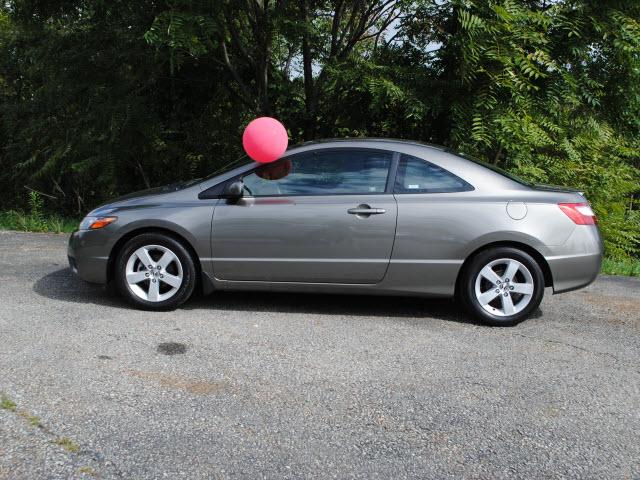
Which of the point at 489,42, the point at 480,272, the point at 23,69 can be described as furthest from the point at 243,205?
the point at 23,69

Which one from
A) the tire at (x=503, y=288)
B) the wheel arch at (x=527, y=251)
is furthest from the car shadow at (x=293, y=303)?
the wheel arch at (x=527, y=251)

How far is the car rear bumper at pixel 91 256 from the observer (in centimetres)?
511

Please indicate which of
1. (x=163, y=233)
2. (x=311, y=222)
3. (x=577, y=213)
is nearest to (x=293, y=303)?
(x=311, y=222)

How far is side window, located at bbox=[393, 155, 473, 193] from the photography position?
496cm

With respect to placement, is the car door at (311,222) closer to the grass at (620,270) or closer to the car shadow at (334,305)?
the car shadow at (334,305)

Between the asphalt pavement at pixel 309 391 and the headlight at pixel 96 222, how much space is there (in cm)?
65

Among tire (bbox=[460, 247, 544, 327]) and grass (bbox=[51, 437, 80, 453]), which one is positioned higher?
tire (bbox=[460, 247, 544, 327])

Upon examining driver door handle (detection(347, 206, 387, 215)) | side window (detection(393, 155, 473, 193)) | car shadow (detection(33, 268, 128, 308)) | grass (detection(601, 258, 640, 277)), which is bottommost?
grass (detection(601, 258, 640, 277))

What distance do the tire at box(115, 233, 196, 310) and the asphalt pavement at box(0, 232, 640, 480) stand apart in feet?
0.44

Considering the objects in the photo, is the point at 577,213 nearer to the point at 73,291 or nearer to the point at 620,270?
the point at 620,270

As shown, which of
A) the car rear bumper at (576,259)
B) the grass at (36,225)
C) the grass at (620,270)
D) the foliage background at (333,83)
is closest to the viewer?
the car rear bumper at (576,259)

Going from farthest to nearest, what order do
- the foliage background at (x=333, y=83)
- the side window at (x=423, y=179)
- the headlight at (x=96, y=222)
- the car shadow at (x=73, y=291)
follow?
the foliage background at (x=333, y=83) < the car shadow at (x=73, y=291) < the headlight at (x=96, y=222) < the side window at (x=423, y=179)

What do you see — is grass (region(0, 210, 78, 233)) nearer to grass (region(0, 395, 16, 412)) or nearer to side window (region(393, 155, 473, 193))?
side window (region(393, 155, 473, 193))

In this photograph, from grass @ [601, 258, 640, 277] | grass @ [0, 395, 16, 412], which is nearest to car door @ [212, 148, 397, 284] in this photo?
grass @ [0, 395, 16, 412]
